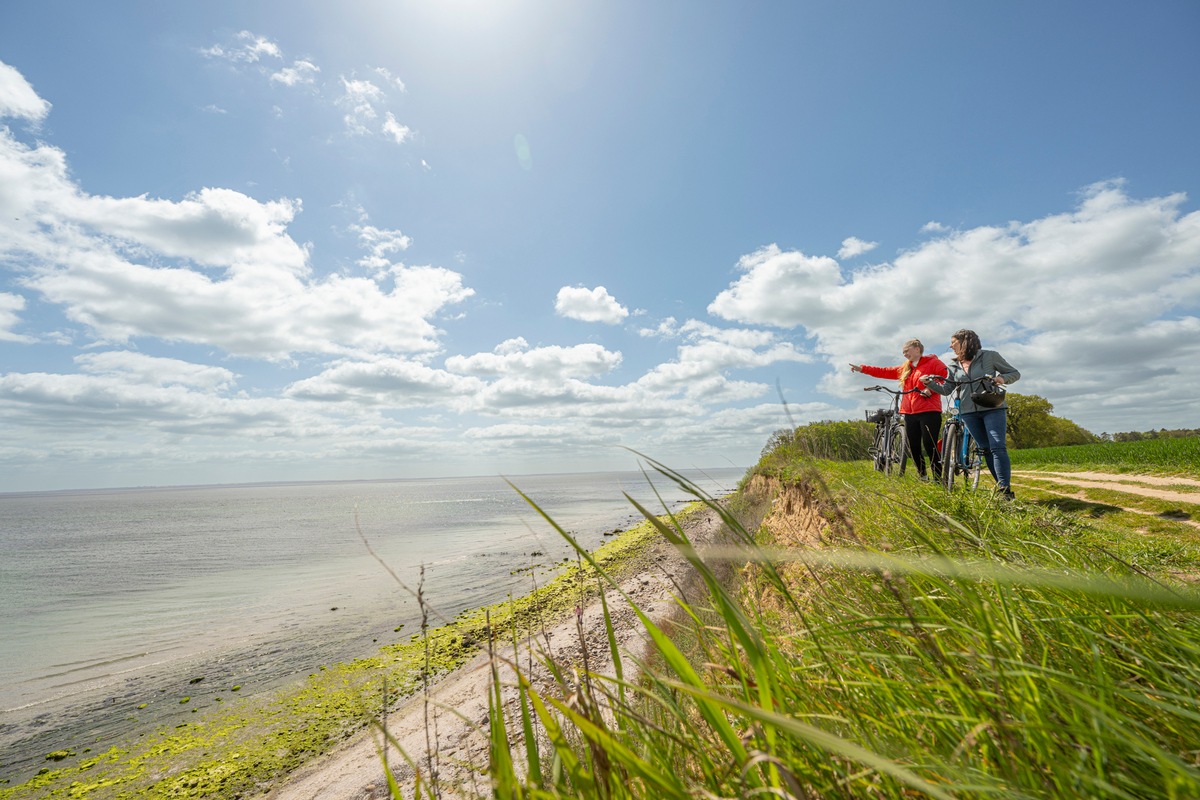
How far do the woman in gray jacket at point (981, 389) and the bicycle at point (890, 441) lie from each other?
4.59 feet

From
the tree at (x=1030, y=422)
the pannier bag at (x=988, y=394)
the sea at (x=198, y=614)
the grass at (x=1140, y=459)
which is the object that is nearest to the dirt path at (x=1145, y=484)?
the grass at (x=1140, y=459)

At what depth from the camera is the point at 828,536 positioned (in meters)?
5.44

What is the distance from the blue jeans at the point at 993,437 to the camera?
689cm

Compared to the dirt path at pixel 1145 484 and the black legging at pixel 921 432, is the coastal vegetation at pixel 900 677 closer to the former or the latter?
the black legging at pixel 921 432

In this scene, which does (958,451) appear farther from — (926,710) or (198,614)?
(198,614)

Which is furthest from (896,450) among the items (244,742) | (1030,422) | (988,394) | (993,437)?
(1030,422)

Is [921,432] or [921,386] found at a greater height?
[921,386]

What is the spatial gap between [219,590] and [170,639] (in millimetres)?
7875

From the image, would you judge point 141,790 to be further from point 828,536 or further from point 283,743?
point 828,536

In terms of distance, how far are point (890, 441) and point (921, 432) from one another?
1699 mm

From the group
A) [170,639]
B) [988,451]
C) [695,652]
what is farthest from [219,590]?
[988,451]

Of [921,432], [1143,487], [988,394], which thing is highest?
[988,394]

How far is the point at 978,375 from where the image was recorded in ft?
23.8

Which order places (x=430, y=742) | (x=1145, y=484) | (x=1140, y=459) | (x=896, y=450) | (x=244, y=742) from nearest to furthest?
(x=430, y=742)
(x=244, y=742)
(x=896, y=450)
(x=1145, y=484)
(x=1140, y=459)
